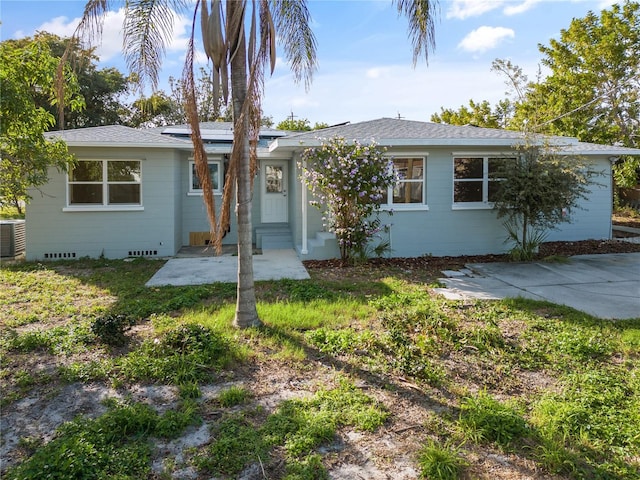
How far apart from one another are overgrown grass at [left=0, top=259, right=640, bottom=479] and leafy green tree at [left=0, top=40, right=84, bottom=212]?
7.21ft

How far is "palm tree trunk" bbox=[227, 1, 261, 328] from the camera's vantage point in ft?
16.5

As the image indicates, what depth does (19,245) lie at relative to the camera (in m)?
11.5

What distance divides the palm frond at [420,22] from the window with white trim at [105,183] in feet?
25.8

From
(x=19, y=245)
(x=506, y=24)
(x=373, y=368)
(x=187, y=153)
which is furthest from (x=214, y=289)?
(x=506, y=24)

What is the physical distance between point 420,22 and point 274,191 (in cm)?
852

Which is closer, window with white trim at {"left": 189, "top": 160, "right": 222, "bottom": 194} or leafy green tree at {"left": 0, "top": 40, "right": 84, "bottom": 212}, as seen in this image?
leafy green tree at {"left": 0, "top": 40, "right": 84, "bottom": 212}

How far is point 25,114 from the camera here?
642cm

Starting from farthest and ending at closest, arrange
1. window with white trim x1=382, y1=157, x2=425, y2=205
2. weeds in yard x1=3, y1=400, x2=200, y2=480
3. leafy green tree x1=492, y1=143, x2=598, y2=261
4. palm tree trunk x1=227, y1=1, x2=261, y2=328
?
1. window with white trim x1=382, y1=157, x2=425, y2=205
2. leafy green tree x1=492, y1=143, x2=598, y2=261
3. palm tree trunk x1=227, y1=1, x2=261, y2=328
4. weeds in yard x1=3, y1=400, x2=200, y2=480

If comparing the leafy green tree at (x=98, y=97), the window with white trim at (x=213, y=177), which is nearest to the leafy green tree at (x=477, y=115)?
the window with white trim at (x=213, y=177)

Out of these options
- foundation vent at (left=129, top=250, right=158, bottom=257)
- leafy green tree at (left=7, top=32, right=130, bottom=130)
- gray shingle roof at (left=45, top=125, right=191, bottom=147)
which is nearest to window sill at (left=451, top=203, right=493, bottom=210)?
gray shingle roof at (left=45, top=125, right=191, bottom=147)

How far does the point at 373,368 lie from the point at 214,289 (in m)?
3.86

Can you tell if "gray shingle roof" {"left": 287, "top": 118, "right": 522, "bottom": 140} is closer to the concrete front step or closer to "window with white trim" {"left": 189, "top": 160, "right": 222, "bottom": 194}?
the concrete front step

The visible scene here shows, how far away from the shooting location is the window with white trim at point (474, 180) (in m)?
10.5

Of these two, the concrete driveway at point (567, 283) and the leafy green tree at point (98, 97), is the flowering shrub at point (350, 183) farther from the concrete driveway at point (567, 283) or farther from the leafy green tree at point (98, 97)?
the leafy green tree at point (98, 97)
